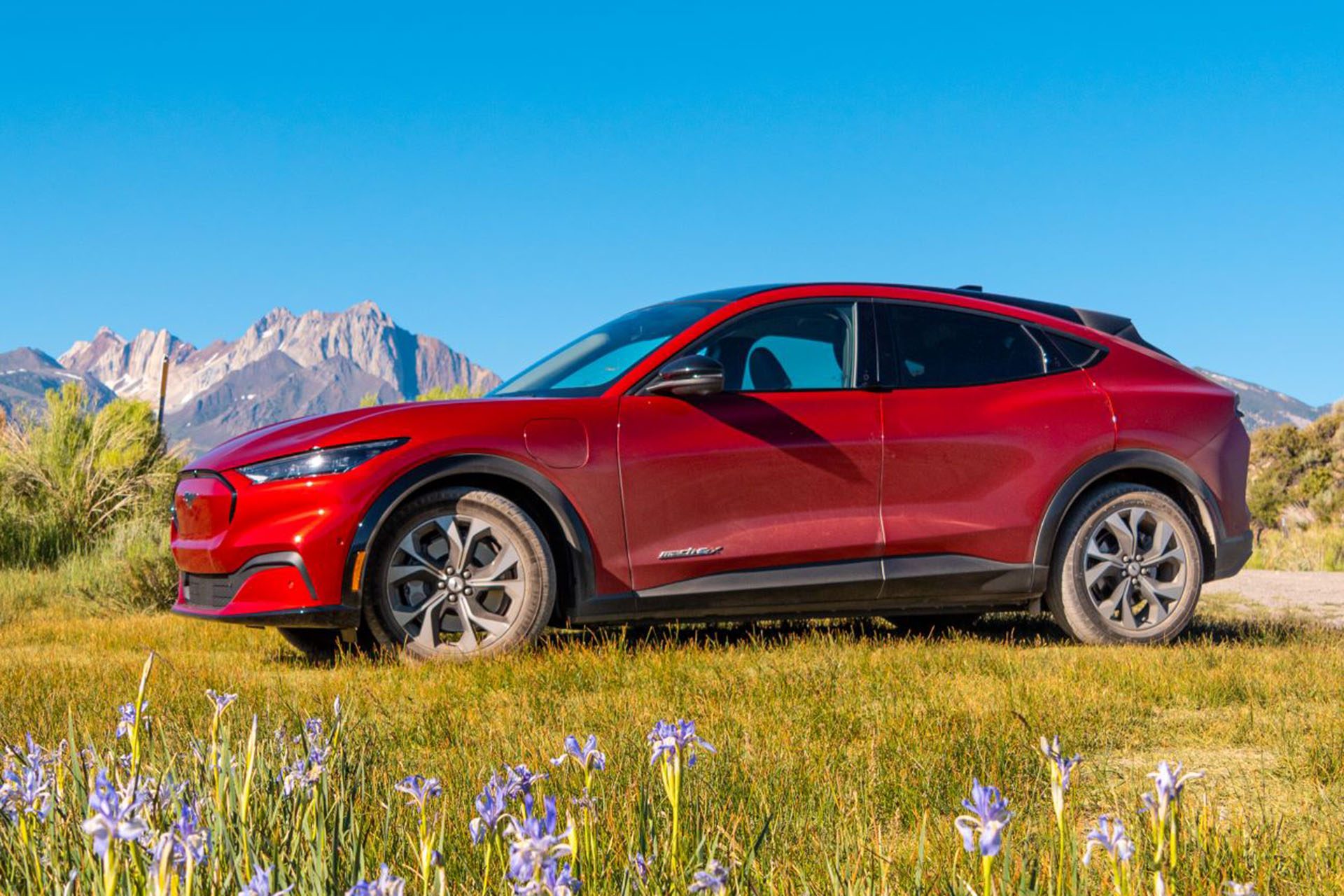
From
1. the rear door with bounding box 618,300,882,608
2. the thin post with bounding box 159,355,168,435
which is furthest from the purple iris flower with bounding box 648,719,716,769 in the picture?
the thin post with bounding box 159,355,168,435

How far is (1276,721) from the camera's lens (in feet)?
13.4

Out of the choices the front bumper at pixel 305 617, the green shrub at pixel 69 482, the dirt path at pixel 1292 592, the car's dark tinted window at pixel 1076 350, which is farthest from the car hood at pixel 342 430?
the green shrub at pixel 69 482

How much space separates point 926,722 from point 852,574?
6.25 feet

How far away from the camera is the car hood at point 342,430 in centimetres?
529

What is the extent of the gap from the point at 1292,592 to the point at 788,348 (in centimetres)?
625

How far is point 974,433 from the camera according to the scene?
19.6 feet

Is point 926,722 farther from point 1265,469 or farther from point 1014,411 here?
point 1265,469

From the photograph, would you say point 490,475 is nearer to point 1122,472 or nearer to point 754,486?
point 754,486

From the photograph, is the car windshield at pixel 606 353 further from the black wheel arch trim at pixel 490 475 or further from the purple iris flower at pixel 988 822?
the purple iris flower at pixel 988 822

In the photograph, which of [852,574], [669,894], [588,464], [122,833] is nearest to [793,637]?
[852,574]

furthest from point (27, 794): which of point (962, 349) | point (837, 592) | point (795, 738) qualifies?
point (962, 349)

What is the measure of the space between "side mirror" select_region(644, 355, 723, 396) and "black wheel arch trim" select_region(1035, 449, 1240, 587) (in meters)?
1.86

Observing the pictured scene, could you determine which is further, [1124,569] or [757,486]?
[1124,569]

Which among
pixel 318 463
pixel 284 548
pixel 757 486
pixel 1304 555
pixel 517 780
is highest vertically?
pixel 318 463
